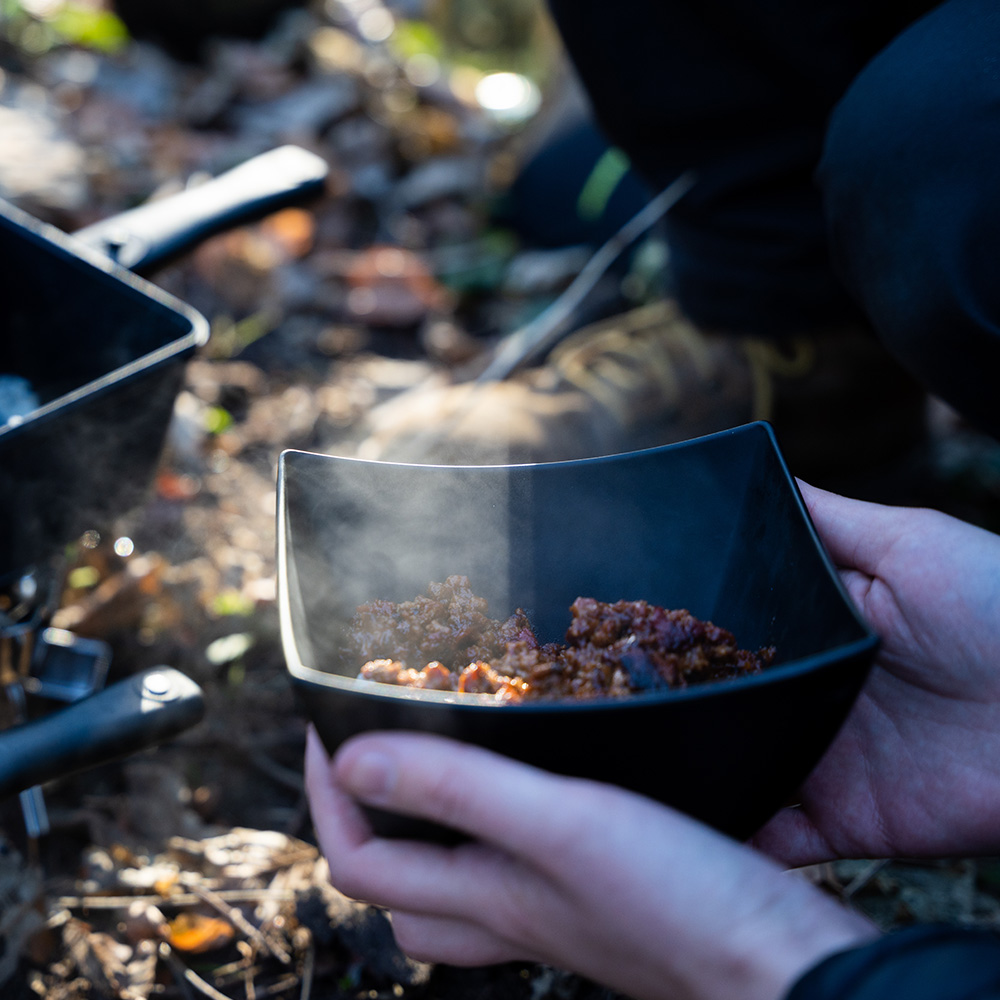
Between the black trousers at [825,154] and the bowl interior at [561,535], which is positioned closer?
the bowl interior at [561,535]

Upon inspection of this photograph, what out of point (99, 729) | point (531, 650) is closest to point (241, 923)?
point (99, 729)

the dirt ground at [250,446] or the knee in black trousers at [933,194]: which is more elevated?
the knee in black trousers at [933,194]

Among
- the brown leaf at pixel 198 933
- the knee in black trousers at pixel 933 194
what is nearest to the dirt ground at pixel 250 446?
the brown leaf at pixel 198 933

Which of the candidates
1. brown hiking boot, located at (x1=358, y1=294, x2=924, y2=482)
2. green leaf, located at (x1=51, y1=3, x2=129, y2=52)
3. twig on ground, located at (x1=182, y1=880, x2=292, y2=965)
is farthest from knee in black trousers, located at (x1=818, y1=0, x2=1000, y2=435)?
green leaf, located at (x1=51, y1=3, x2=129, y2=52)

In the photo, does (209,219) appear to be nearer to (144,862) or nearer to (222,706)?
(222,706)

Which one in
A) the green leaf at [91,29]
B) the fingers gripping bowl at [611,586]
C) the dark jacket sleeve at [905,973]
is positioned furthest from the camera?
the green leaf at [91,29]

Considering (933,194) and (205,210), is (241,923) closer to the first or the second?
(205,210)

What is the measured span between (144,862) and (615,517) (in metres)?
0.94

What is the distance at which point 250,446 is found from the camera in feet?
7.36

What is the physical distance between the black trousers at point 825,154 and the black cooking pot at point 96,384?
81 centimetres

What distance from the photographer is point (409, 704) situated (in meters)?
0.80

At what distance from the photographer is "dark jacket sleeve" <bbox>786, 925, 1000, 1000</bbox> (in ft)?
2.23

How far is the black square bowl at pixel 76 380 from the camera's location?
1.26 metres

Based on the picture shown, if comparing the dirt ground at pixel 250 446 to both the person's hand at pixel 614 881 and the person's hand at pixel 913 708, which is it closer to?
the person's hand at pixel 913 708
